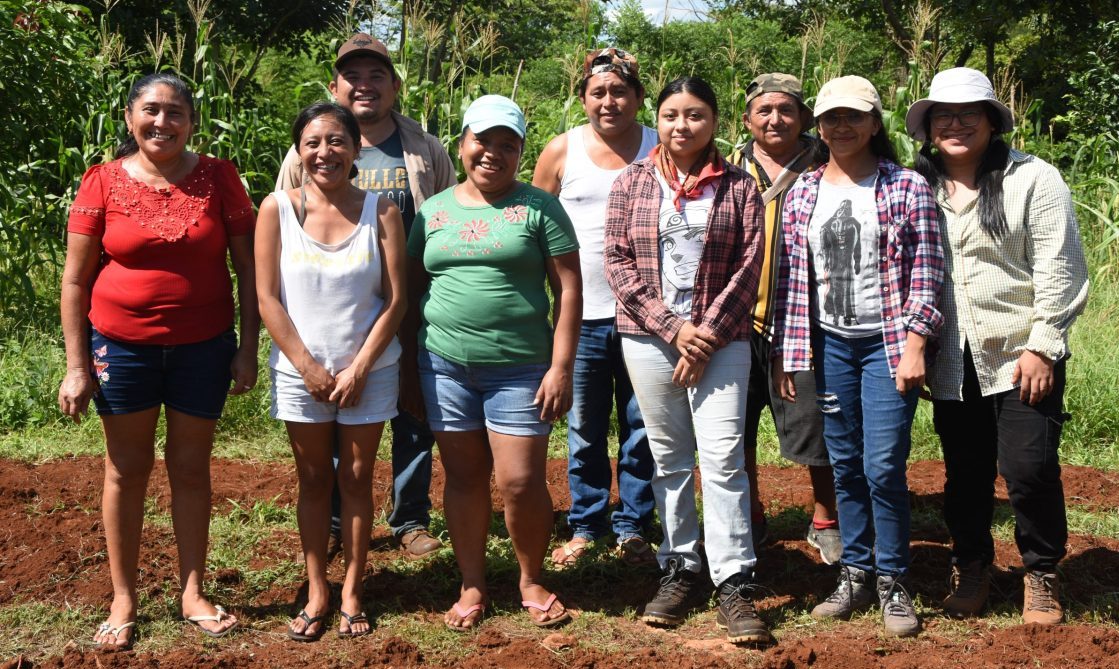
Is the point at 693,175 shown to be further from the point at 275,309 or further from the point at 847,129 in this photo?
the point at 275,309

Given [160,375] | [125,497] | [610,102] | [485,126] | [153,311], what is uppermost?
[610,102]

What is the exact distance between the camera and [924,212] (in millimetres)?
3635

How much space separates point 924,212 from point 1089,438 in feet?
11.5

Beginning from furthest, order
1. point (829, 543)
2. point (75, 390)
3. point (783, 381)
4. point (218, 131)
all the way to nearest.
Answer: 1. point (218, 131)
2. point (829, 543)
3. point (783, 381)
4. point (75, 390)

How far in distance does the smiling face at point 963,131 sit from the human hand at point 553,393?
1615 millimetres

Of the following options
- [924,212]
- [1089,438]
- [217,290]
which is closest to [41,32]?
[217,290]

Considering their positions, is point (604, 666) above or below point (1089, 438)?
below

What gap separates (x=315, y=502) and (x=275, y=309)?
2.47ft

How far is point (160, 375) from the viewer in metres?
3.71

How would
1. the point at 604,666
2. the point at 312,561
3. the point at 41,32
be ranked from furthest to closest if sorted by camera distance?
1. the point at 41,32
2. the point at 312,561
3. the point at 604,666

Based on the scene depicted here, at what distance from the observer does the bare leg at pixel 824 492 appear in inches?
179

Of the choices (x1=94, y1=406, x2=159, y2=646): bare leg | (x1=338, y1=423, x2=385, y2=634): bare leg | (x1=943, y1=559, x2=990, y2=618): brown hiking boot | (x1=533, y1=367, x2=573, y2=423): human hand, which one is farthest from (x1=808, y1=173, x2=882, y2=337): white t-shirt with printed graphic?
(x1=94, y1=406, x2=159, y2=646): bare leg

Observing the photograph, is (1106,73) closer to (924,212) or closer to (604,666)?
(924,212)

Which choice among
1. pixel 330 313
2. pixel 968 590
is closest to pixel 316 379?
pixel 330 313
